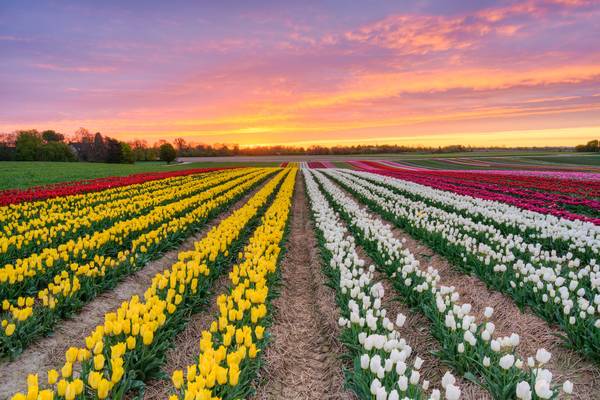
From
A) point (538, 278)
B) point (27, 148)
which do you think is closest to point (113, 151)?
point (27, 148)

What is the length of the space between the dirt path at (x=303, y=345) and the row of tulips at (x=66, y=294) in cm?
314

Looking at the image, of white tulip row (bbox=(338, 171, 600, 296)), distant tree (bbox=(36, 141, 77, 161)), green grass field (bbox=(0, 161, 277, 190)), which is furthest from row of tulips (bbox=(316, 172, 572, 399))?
distant tree (bbox=(36, 141, 77, 161))

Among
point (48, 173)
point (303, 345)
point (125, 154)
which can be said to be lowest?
point (303, 345)

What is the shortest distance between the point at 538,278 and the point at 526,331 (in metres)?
0.92

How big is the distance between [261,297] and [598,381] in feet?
13.3

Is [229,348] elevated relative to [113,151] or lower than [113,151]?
lower

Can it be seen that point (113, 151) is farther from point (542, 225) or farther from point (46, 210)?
point (542, 225)

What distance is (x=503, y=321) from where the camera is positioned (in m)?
5.15

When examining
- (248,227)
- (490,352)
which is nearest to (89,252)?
(248,227)

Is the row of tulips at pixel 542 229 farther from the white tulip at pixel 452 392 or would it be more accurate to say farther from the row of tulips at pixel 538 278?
the white tulip at pixel 452 392

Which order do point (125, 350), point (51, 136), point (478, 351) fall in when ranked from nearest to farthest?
1. point (125, 350)
2. point (478, 351)
3. point (51, 136)

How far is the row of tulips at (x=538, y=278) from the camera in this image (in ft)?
14.0

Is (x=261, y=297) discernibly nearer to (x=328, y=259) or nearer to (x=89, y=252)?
(x=328, y=259)

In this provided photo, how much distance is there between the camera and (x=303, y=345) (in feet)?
15.9
